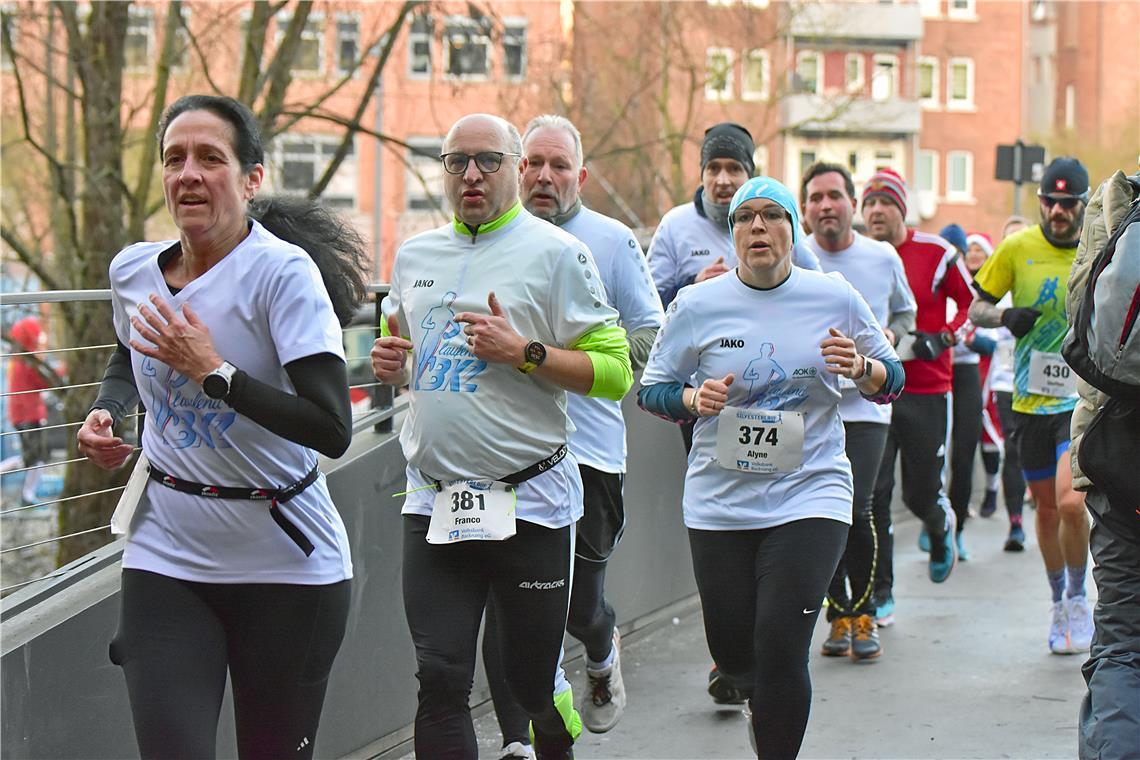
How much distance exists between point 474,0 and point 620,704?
9.49m

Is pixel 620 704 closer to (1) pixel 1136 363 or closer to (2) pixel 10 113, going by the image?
(1) pixel 1136 363

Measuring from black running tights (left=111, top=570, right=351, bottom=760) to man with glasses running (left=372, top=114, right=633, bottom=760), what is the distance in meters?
0.72

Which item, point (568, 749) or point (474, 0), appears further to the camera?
point (474, 0)

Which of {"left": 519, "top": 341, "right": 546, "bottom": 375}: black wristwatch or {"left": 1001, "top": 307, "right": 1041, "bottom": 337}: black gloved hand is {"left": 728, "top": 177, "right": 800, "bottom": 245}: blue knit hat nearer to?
{"left": 519, "top": 341, "right": 546, "bottom": 375}: black wristwatch

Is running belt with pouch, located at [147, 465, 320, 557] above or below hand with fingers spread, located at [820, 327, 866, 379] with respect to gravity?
below

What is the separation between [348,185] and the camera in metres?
51.0

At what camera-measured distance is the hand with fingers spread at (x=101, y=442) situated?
13.0 feet

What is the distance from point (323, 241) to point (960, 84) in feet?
200

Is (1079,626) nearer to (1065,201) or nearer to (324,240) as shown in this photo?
(1065,201)

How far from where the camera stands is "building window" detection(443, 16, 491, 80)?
1453 centimetres

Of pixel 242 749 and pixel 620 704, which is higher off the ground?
pixel 242 749

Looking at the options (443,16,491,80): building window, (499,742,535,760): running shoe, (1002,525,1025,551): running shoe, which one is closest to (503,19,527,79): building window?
(443,16,491,80): building window

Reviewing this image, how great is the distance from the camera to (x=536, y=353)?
A: 458cm

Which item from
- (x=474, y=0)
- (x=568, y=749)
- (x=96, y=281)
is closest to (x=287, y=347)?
(x=568, y=749)
